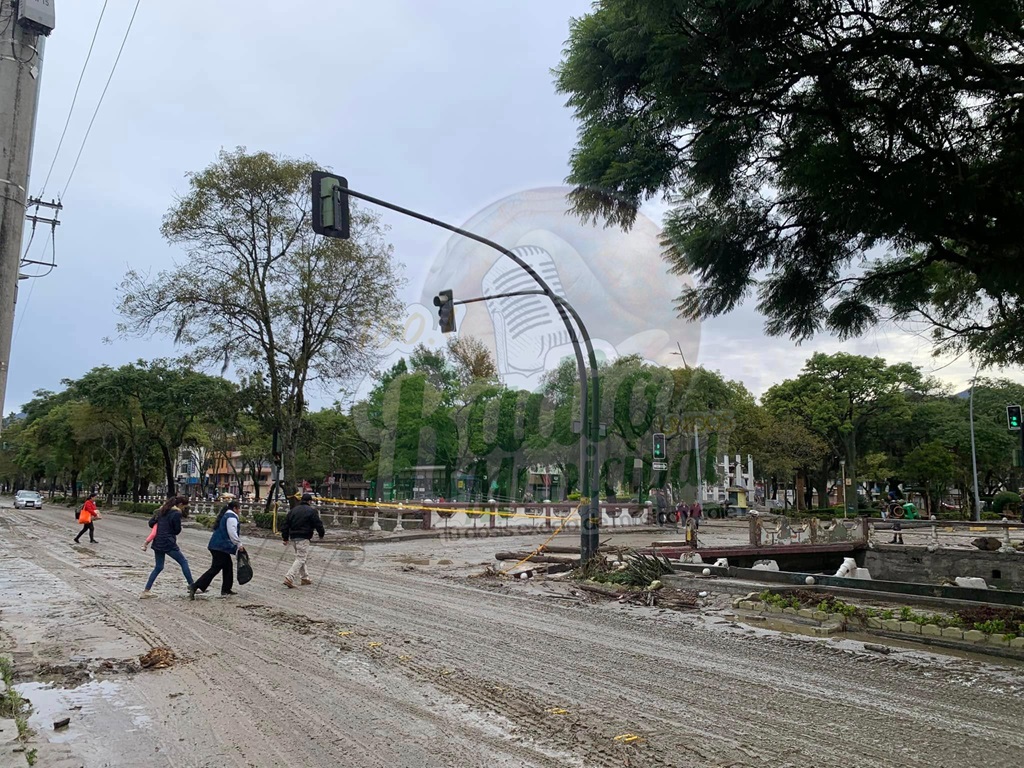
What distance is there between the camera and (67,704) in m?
6.16

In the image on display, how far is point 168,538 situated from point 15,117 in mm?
8936

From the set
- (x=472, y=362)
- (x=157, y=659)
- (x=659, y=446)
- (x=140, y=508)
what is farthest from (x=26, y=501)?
(x=157, y=659)

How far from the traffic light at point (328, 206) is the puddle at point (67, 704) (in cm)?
760

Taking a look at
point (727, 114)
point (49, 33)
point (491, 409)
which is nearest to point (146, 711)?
point (49, 33)

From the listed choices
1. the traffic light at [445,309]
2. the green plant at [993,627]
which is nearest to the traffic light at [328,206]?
the traffic light at [445,309]

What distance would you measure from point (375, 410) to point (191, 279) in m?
29.0

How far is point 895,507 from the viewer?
133 ft

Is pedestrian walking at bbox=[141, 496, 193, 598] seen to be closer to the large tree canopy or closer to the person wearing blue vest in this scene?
the person wearing blue vest

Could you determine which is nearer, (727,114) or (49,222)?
(727,114)

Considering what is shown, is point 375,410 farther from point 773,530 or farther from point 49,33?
point 49,33

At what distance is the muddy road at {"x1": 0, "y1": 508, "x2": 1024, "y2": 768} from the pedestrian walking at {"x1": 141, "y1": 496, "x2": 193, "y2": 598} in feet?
2.77

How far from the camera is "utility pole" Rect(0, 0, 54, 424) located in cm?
504

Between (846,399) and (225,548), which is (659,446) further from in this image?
(846,399)

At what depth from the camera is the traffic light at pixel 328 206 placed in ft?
39.6
